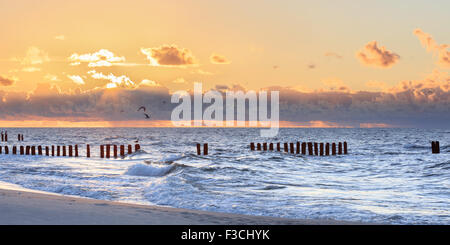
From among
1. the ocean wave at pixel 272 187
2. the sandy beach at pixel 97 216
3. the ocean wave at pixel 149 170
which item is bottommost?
the ocean wave at pixel 149 170

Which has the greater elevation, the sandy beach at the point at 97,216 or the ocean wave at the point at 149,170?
the sandy beach at the point at 97,216

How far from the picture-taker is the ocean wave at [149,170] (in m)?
21.3

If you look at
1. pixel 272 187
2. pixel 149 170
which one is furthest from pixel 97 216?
pixel 149 170

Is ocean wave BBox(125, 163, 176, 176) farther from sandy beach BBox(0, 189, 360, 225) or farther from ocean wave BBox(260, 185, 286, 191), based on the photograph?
sandy beach BBox(0, 189, 360, 225)

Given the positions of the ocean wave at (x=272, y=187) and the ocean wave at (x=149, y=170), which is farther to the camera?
the ocean wave at (x=149, y=170)

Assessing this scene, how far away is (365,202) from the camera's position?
11242 millimetres

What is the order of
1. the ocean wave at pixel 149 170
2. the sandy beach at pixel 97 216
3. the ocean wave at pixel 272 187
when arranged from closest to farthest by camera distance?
the sandy beach at pixel 97 216
the ocean wave at pixel 272 187
the ocean wave at pixel 149 170

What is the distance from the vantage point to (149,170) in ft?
71.9

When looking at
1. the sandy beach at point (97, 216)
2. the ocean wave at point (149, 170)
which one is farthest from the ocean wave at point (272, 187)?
the ocean wave at point (149, 170)

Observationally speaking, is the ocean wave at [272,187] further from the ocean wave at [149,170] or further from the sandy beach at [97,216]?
the ocean wave at [149,170]

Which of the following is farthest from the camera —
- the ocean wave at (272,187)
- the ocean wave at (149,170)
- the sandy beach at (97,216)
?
the ocean wave at (149,170)

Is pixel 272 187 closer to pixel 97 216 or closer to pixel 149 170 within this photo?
pixel 97 216
